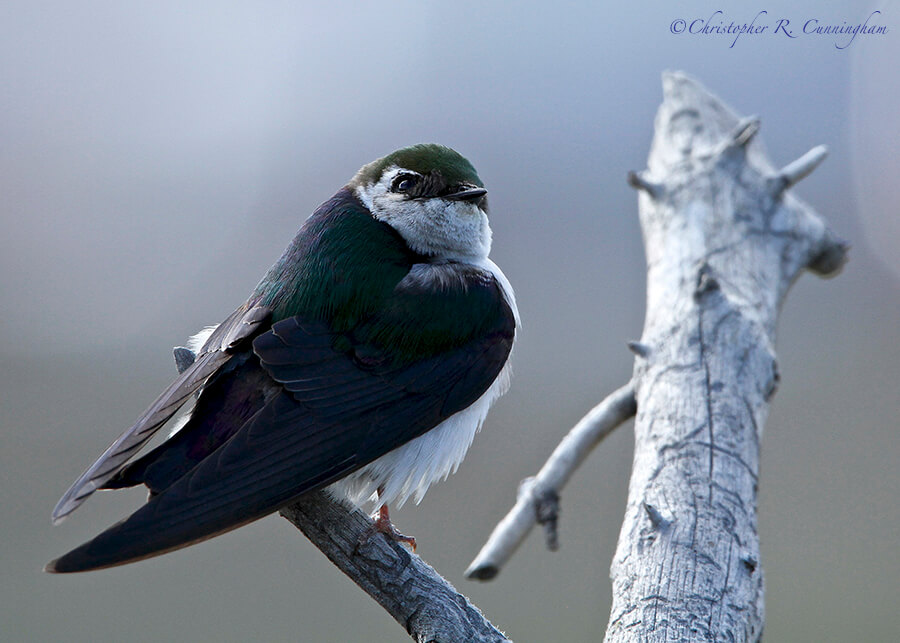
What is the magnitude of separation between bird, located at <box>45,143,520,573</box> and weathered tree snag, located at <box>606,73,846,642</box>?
54 centimetres

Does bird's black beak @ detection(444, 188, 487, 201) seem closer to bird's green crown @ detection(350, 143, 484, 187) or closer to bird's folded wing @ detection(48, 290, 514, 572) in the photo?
bird's green crown @ detection(350, 143, 484, 187)

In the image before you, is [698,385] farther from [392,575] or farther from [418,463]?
[392,575]

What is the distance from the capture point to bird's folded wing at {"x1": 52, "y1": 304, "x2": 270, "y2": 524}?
2.11 metres

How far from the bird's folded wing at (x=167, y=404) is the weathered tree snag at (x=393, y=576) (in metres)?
0.38

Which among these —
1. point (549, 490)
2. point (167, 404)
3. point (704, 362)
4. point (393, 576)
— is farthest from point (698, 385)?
point (167, 404)

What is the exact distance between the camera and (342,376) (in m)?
Answer: 2.41

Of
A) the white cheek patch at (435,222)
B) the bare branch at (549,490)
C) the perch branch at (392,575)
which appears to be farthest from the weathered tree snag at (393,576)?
the white cheek patch at (435,222)

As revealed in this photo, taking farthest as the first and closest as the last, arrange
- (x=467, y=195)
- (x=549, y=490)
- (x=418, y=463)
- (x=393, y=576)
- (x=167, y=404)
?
(x=549, y=490), (x=467, y=195), (x=418, y=463), (x=167, y=404), (x=393, y=576)

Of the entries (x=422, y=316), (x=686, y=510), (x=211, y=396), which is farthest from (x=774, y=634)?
(x=211, y=396)

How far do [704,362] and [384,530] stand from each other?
1159mm

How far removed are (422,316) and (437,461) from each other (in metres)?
0.41

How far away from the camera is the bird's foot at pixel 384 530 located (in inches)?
88.8

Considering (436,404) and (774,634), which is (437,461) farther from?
(774,634)

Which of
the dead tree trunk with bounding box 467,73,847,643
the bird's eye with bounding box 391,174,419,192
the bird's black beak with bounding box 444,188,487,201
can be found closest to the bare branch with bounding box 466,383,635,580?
the dead tree trunk with bounding box 467,73,847,643
